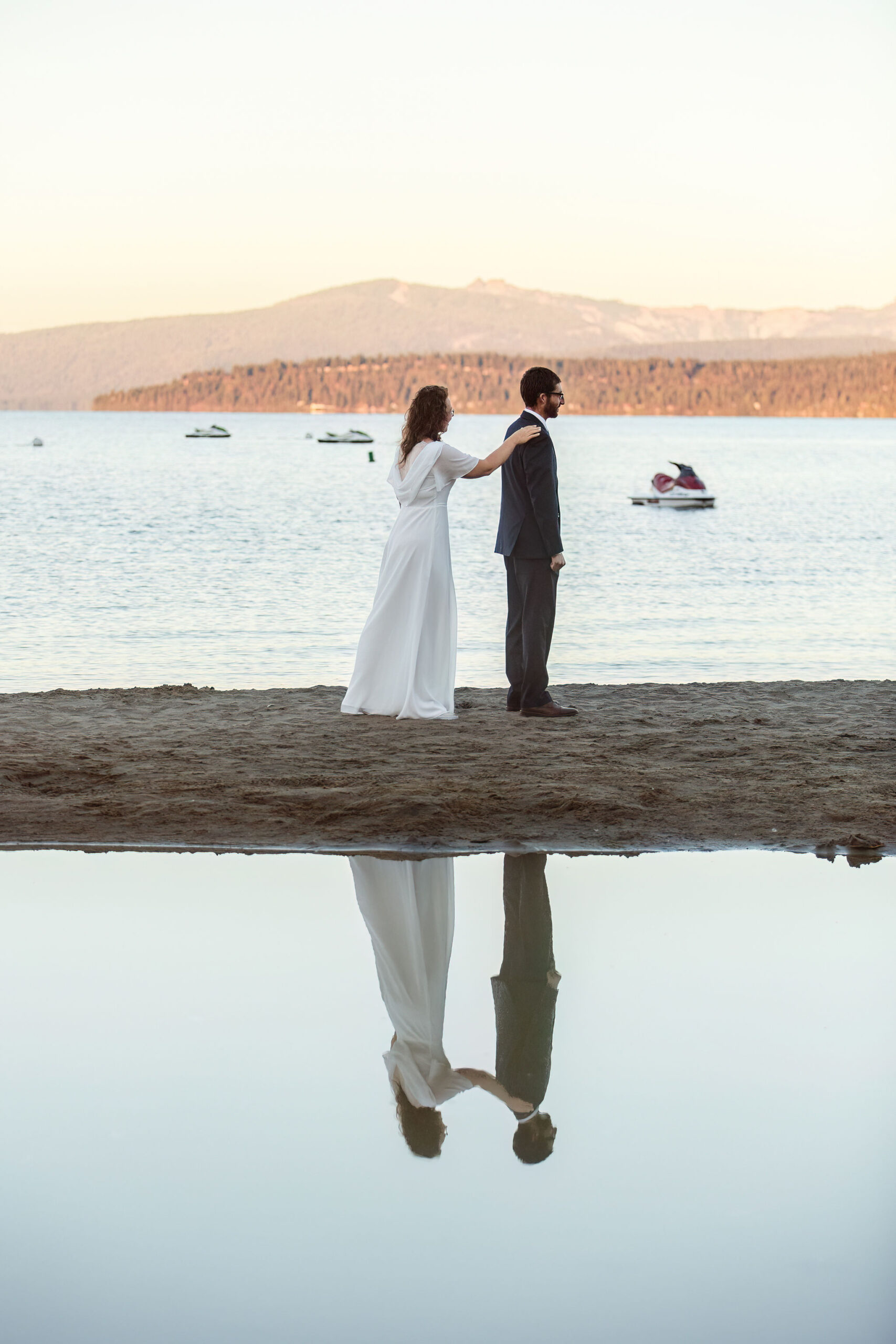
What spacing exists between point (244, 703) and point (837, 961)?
5818mm

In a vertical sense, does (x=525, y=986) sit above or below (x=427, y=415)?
below

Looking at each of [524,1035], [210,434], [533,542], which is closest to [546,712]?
[533,542]

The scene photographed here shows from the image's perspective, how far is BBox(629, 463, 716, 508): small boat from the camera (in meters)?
49.4

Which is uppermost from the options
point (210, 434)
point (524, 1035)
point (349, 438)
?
point (524, 1035)

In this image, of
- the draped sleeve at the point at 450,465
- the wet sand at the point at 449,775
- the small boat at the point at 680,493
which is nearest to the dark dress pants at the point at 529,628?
the wet sand at the point at 449,775

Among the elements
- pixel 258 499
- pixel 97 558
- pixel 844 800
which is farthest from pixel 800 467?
pixel 844 800

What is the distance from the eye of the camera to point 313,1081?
3555 millimetres

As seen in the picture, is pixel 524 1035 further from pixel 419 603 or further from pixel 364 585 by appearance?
pixel 364 585

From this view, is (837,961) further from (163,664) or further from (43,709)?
(163,664)

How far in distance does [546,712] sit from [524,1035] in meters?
5.18

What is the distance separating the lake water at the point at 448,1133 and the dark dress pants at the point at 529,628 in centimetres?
382

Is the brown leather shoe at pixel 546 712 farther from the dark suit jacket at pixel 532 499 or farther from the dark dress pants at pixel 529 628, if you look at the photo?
the dark suit jacket at pixel 532 499

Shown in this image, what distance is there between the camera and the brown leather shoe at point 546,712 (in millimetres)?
9055

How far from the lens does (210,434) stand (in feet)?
585
